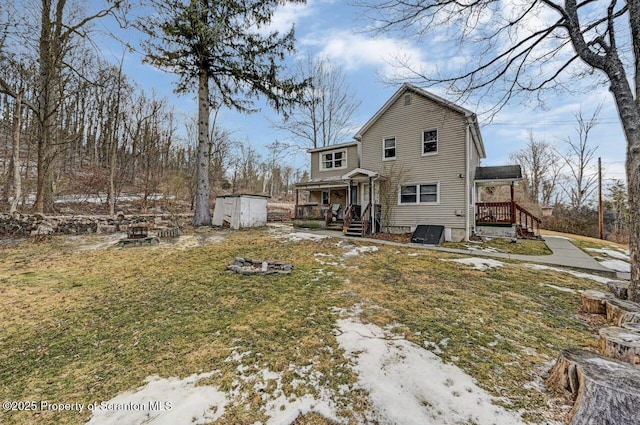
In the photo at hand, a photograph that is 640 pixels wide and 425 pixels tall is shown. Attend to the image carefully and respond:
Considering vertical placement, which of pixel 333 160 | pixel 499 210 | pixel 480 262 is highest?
pixel 333 160

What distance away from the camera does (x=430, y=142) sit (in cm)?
1130

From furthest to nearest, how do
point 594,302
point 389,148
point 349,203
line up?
point 349,203
point 389,148
point 594,302

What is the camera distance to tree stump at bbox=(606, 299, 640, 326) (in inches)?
119

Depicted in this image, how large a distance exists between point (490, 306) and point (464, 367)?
6.53 feet

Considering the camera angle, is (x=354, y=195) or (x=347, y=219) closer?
(x=347, y=219)

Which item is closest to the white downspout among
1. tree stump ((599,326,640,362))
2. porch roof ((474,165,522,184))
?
porch roof ((474,165,522,184))

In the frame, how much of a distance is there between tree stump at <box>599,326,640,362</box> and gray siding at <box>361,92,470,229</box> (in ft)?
28.3

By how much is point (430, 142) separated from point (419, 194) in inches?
93.2

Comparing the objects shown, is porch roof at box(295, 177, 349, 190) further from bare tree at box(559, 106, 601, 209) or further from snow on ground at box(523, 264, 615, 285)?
bare tree at box(559, 106, 601, 209)

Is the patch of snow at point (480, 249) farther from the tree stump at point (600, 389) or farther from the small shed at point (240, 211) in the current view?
the small shed at point (240, 211)

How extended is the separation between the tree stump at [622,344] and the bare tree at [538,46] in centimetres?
235

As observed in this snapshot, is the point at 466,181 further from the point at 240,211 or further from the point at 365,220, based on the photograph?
the point at 240,211

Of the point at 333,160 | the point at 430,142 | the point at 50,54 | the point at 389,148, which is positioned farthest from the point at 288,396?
the point at 50,54

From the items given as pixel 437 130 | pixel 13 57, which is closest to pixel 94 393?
pixel 437 130
